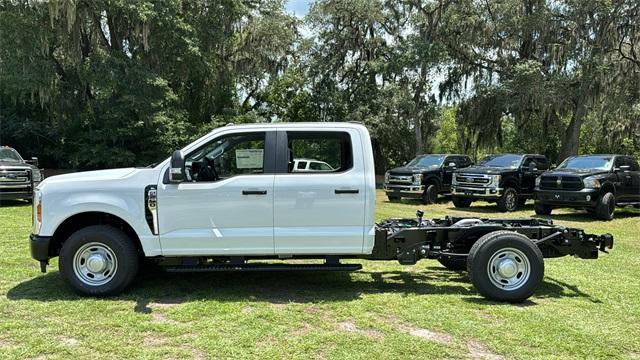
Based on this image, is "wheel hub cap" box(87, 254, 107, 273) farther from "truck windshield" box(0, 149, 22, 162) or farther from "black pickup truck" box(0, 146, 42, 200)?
"truck windshield" box(0, 149, 22, 162)

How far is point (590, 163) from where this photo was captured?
16312mm

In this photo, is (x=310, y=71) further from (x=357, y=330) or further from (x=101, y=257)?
(x=357, y=330)

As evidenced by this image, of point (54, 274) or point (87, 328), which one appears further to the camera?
point (54, 274)

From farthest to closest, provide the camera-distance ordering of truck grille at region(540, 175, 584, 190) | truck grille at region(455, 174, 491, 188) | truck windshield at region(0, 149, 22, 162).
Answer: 1. truck grille at region(455, 174, 491, 188)
2. truck windshield at region(0, 149, 22, 162)
3. truck grille at region(540, 175, 584, 190)

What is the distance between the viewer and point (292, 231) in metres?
6.07

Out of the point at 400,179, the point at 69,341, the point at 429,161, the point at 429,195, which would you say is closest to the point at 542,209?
the point at 429,195

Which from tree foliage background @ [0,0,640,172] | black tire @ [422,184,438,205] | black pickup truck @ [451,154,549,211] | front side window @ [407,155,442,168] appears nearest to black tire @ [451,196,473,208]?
black pickup truck @ [451,154,549,211]

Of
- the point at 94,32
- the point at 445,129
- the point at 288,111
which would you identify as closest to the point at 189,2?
the point at 94,32

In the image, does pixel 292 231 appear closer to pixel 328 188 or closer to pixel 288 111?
pixel 328 188

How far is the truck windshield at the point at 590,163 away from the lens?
52.5ft

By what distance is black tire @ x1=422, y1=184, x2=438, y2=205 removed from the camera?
19984 mm

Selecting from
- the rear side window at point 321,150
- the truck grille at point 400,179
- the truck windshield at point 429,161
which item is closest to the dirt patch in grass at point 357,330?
the rear side window at point 321,150

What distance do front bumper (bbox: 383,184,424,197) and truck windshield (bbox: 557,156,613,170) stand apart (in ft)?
16.6

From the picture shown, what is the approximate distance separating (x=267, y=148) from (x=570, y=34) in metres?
24.8
